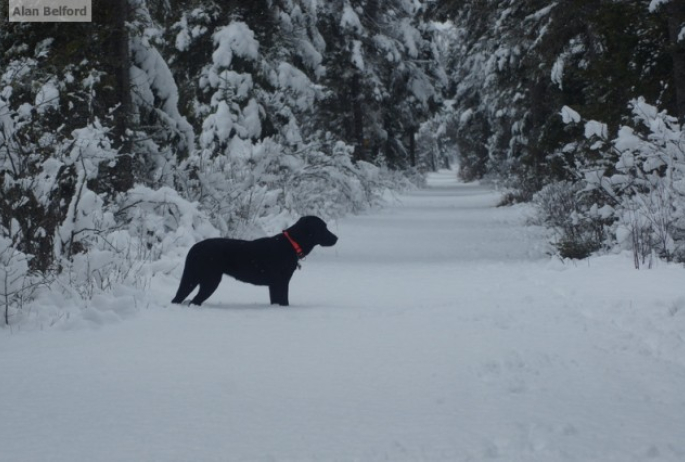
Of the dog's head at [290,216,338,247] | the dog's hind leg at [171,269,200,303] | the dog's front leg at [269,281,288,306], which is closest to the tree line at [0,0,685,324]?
the dog's hind leg at [171,269,200,303]

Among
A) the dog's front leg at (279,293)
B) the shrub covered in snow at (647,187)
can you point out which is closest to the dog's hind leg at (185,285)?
the dog's front leg at (279,293)

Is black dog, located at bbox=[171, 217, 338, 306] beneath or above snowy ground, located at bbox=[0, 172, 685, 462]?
above

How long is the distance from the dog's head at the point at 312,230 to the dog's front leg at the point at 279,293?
0.50 metres

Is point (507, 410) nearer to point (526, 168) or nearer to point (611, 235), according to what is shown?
point (611, 235)

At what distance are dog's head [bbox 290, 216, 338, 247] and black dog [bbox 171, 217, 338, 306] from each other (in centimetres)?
1

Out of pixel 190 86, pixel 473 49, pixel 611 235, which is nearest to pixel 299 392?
pixel 611 235

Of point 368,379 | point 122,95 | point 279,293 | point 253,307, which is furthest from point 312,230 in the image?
point 122,95

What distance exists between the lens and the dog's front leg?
725 cm

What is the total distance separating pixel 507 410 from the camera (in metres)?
3.78

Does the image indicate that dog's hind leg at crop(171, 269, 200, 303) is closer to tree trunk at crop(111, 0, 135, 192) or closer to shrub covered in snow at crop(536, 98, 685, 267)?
shrub covered in snow at crop(536, 98, 685, 267)

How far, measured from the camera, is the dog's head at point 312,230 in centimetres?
746

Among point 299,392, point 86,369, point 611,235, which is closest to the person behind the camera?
point 299,392

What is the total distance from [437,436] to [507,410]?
52 centimetres

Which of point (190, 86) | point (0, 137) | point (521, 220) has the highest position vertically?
point (190, 86)
